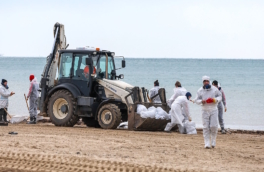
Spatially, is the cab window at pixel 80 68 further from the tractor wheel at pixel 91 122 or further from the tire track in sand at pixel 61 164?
the tire track in sand at pixel 61 164

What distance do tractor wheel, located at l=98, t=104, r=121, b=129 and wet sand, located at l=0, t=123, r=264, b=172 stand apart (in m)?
1.03

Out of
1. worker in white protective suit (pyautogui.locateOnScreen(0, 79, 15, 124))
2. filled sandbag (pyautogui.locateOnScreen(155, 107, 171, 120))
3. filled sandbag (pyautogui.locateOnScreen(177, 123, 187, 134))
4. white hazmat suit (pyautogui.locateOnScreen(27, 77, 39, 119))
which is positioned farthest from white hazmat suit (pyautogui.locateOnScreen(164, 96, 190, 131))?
worker in white protective suit (pyautogui.locateOnScreen(0, 79, 15, 124))

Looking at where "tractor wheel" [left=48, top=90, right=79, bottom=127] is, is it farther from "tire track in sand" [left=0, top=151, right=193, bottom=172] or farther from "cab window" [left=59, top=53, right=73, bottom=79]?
"tire track in sand" [left=0, top=151, right=193, bottom=172]

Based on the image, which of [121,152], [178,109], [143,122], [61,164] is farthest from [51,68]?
[61,164]

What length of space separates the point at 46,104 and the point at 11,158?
7.22 meters

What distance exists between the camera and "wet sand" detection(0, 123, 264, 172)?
1055cm

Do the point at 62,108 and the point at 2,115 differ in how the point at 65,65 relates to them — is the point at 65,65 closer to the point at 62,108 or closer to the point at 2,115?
the point at 62,108

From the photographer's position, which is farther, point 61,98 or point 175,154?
point 61,98

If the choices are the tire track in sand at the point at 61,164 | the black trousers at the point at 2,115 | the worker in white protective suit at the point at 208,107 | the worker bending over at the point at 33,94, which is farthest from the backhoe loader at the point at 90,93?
the tire track in sand at the point at 61,164

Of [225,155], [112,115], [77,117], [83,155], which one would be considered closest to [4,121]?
[77,117]

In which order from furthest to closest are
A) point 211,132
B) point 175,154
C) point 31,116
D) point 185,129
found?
point 31,116, point 185,129, point 211,132, point 175,154

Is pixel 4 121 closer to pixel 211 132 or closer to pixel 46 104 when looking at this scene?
pixel 46 104

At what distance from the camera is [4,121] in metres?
18.3

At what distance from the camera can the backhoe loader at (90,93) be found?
16.9 meters
